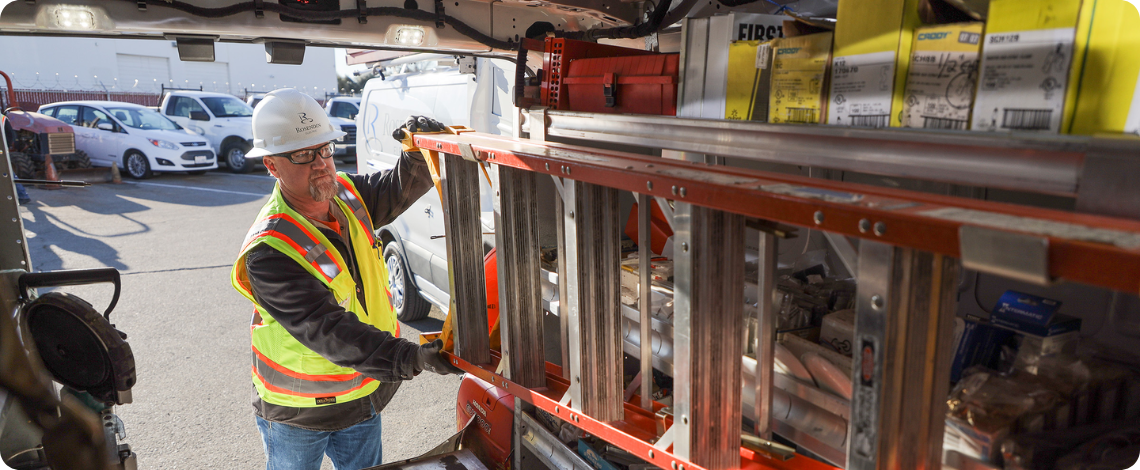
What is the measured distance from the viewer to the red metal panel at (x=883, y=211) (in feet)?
2.74

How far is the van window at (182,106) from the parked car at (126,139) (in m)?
1.28

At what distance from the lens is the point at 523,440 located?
2402 millimetres

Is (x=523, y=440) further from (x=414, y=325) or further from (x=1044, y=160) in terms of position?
(x=414, y=325)

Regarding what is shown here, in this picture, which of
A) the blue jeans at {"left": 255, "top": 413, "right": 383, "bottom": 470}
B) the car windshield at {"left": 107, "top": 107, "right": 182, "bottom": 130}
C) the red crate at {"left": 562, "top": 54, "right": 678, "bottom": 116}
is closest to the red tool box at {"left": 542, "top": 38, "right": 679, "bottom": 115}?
the red crate at {"left": 562, "top": 54, "right": 678, "bottom": 116}

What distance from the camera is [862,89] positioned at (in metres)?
1.42

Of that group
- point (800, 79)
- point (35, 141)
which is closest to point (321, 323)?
point (800, 79)

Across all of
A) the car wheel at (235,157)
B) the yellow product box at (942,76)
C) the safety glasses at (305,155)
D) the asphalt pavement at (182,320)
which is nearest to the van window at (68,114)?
the asphalt pavement at (182,320)

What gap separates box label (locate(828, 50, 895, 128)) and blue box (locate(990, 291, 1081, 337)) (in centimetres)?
62

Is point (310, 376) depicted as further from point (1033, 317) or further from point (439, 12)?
point (1033, 317)

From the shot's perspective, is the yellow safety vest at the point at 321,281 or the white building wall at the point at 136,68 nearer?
the yellow safety vest at the point at 321,281

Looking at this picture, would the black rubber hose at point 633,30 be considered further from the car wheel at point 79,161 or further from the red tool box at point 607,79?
the car wheel at point 79,161

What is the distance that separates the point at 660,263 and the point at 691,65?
2.53 ft

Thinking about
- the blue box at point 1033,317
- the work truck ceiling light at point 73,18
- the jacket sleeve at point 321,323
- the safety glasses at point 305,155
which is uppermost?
the work truck ceiling light at point 73,18

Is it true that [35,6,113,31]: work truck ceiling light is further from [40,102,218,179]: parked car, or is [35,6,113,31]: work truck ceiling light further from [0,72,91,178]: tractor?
[40,102,218,179]: parked car
